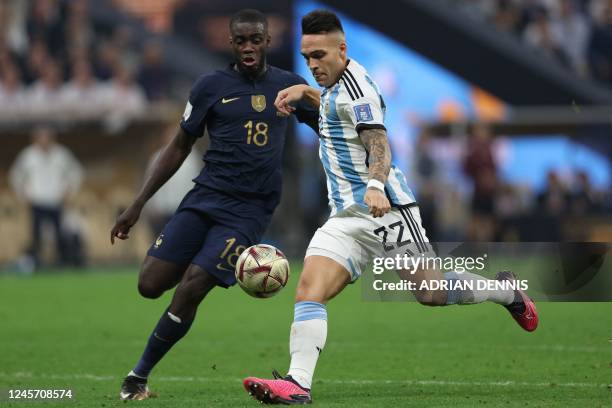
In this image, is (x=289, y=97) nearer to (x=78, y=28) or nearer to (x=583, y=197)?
(x=583, y=197)

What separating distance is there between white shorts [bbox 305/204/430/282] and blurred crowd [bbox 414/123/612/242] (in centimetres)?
1340

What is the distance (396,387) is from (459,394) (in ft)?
1.79

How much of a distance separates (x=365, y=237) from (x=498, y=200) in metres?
14.1

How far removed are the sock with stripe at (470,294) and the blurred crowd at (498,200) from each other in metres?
13.1

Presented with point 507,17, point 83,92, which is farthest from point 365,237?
point 507,17

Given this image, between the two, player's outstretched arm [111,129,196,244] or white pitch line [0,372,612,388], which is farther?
player's outstretched arm [111,129,196,244]

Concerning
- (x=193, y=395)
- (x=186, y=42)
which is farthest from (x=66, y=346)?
(x=186, y=42)

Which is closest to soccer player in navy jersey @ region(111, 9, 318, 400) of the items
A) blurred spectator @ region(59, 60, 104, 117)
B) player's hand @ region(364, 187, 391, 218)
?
player's hand @ region(364, 187, 391, 218)

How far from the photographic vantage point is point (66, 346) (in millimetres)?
10742

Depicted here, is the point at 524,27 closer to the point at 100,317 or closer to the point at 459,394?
the point at 100,317

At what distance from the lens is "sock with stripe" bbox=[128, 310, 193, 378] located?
777cm

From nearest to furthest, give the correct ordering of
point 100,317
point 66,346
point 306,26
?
1. point 306,26
2. point 66,346
3. point 100,317

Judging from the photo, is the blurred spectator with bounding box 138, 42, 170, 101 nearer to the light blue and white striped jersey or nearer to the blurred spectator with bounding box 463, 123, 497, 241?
→ the blurred spectator with bounding box 463, 123, 497, 241

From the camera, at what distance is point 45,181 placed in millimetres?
19984
